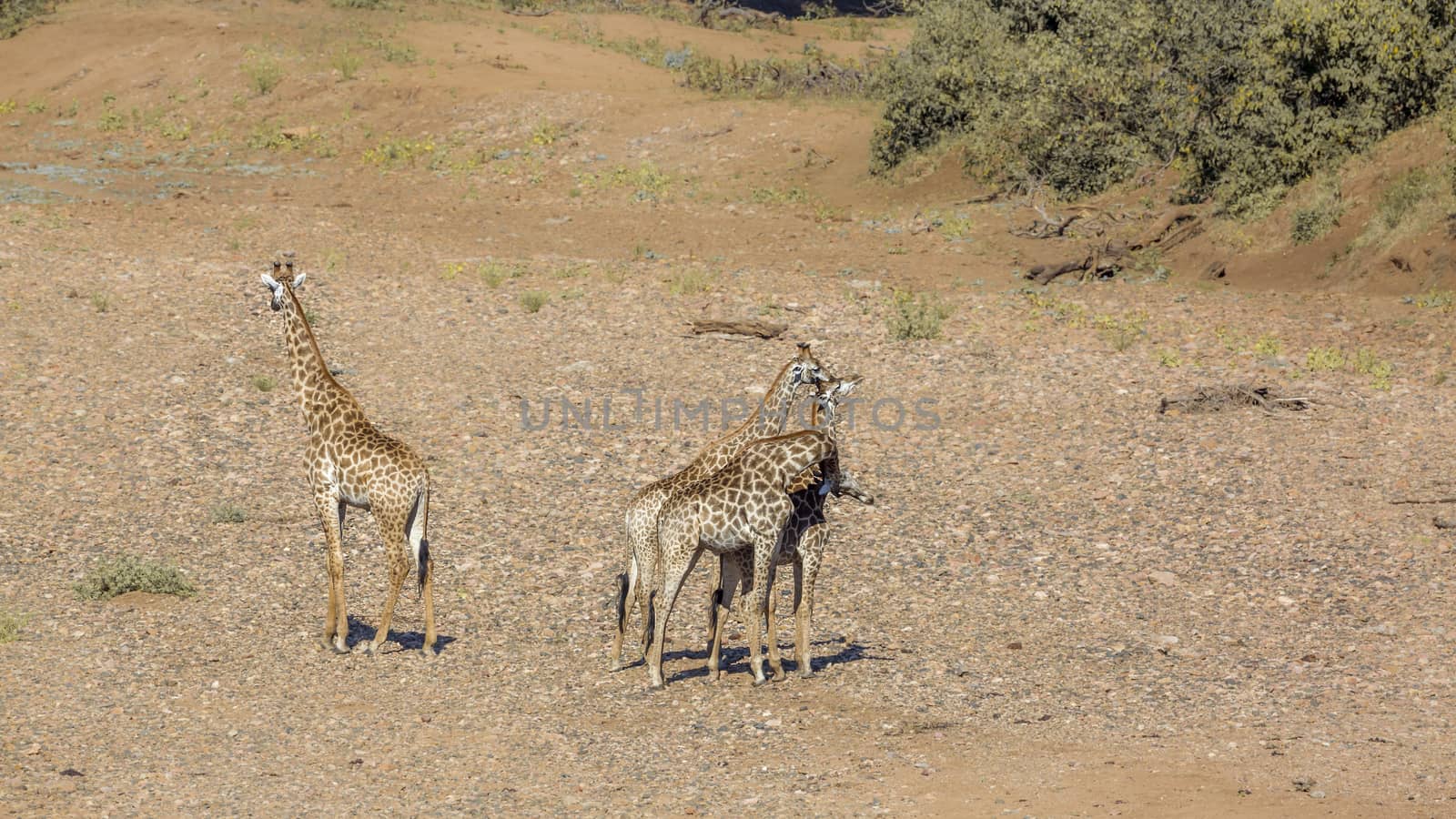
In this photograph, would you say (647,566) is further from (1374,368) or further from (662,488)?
(1374,368)

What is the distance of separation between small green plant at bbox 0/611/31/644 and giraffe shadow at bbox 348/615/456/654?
2.69 meters

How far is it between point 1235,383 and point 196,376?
44.6 ft

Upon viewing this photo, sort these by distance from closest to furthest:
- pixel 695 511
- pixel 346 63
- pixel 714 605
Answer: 1. pixel 695 511
2. pixel 714 605
3. pixel 346 63

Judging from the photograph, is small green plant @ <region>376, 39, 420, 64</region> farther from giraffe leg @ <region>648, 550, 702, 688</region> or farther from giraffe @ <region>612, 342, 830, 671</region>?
giraffe leg @ <region>648, 550, 702, 688</region>

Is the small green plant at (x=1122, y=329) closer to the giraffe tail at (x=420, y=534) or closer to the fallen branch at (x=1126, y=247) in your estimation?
the fallen branch at (x=1126, y=247)

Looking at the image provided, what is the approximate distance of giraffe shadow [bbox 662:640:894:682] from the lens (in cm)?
1216

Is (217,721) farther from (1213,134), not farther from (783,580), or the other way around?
(1213,134)

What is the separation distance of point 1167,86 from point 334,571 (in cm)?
2183

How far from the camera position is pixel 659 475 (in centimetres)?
1767

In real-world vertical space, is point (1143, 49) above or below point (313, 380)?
above

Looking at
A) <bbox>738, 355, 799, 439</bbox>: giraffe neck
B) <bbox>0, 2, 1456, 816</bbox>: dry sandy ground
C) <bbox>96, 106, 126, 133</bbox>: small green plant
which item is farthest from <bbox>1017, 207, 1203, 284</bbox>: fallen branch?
<bbox>96, 106, 126, 133</bbox>: small green plant

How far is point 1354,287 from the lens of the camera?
23781 mm

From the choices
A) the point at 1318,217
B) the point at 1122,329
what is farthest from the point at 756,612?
the point at 1318,217

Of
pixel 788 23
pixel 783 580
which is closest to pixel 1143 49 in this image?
pixel 783 580
